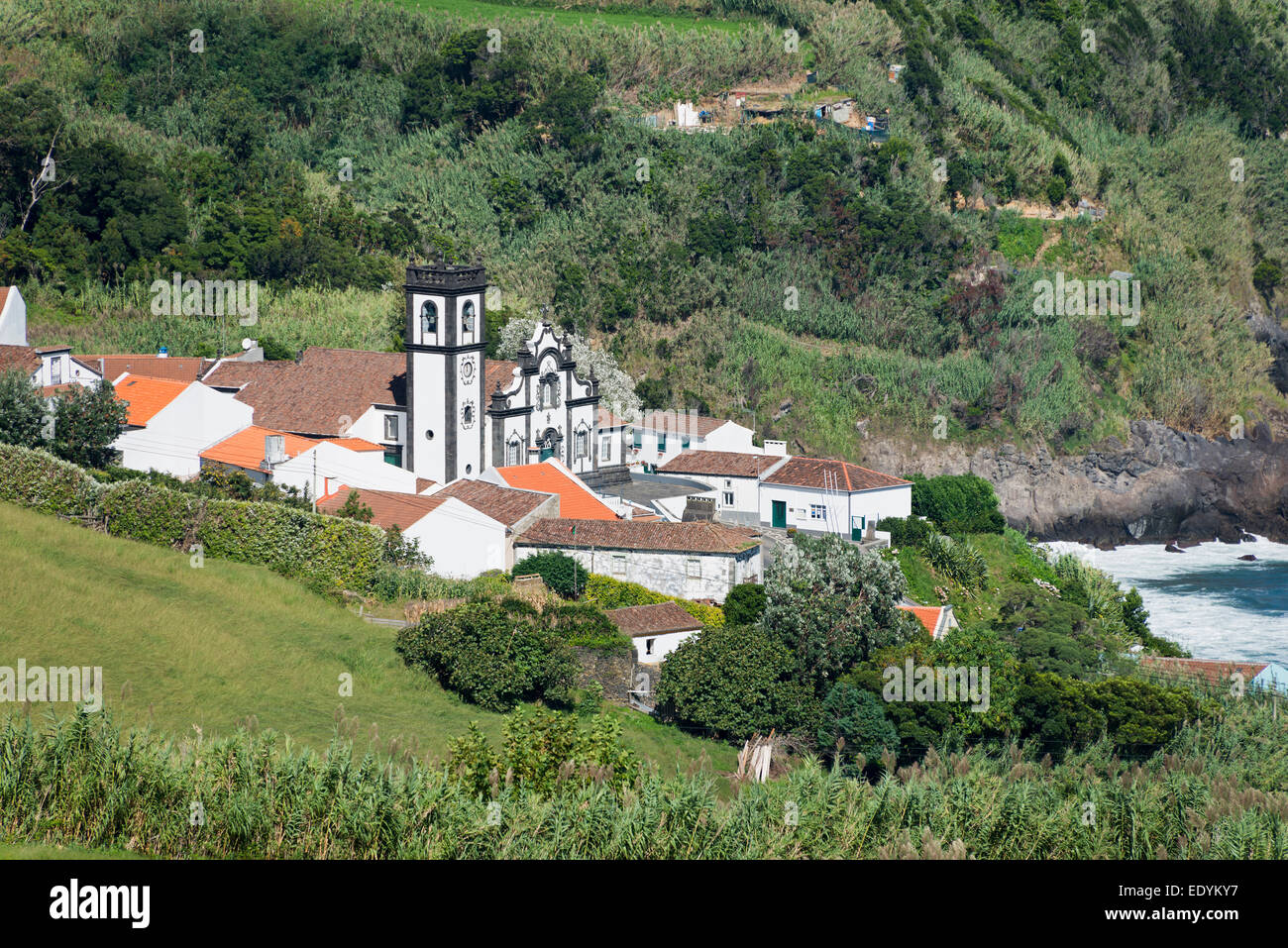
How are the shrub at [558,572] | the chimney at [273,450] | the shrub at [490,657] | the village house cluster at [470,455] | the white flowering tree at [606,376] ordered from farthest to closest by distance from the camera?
the white flowering tree at [606,376]
the chimney at [273,450]
the village house cluster at [470,455]
the shrub at [558,572]
the shrub at [490,657]

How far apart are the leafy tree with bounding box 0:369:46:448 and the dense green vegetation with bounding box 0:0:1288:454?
17231 millimetres

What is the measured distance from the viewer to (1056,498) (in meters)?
89.1

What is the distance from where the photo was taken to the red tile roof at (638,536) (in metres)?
56.2

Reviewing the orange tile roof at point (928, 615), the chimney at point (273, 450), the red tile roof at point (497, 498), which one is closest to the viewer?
the orange tile roof at point (928, 615)

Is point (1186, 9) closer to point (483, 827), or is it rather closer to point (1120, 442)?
point (1120, 442)

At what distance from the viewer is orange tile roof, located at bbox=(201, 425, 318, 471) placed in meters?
64.1

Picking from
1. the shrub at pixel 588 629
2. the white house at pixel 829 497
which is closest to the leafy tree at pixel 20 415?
the shrub at pixel 588 629

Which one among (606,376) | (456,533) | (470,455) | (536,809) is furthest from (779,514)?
(536,809)

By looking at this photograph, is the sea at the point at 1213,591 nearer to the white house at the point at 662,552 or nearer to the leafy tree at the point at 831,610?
the leafy tree at the point at 831,610

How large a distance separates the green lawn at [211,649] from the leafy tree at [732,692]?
737 millimetres

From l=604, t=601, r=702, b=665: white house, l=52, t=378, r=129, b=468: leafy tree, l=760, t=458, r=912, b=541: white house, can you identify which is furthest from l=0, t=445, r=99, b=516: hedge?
l=760, t=458, r=912, b=541: white house

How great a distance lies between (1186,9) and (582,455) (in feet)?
271
